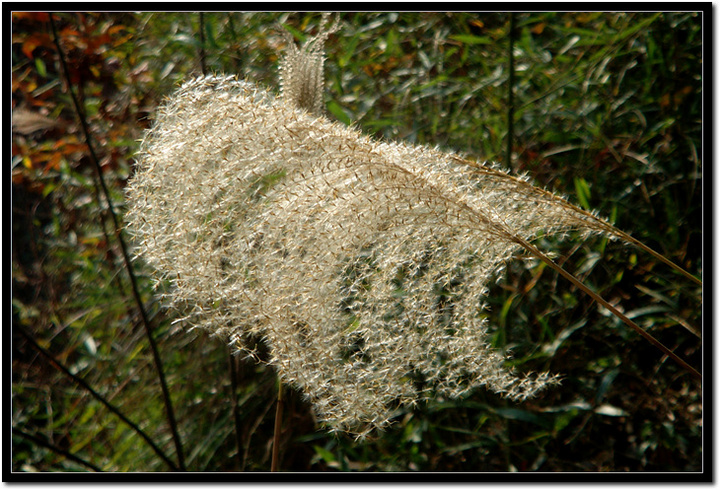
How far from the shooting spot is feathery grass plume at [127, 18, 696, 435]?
66 cm

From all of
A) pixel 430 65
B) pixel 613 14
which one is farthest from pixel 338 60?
A: pixel 613 14

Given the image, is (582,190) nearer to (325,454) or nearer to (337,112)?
(337,112)

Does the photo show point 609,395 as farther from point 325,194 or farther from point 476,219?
point 325,194

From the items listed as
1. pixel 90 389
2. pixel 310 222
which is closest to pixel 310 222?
pixel 310 222

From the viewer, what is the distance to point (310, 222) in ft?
2.24

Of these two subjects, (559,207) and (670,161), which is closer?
(559,207)

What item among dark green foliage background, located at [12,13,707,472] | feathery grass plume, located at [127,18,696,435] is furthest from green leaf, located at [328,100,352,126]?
feathery grass plume, located at [127,18,696,435]

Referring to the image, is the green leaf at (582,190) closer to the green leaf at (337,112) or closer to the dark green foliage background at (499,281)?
the dark green foliage background at (499,281)

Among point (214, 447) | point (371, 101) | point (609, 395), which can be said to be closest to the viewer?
point (609, 395)

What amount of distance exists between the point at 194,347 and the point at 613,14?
5.48 ft

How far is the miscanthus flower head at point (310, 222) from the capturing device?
658mm

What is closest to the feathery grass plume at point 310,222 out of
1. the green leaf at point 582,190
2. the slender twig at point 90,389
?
the slender twig at point 90,389

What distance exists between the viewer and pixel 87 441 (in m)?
1.79

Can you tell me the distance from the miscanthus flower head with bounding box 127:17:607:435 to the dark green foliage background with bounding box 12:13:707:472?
71 cm
